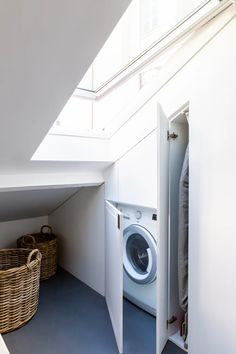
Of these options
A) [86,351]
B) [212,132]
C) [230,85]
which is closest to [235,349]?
[86,351]

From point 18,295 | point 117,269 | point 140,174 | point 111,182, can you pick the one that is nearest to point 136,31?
point 140,174

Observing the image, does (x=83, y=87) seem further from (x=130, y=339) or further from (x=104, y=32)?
(x=130, y=339)

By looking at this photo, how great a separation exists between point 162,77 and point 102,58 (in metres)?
0.80

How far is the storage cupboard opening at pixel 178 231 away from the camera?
1.61 meters

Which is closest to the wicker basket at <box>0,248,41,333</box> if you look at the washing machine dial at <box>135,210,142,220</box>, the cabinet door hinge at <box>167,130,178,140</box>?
the washing machine dial at <box>135,210,142,220</box>

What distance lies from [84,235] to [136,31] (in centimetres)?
194

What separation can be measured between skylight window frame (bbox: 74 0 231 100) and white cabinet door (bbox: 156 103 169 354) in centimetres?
55

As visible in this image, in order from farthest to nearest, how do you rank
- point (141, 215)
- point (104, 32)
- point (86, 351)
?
point (141, 215) < point (86, 351) < point (104, 32)

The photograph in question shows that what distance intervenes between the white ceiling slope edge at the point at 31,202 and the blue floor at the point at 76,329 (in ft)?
2.90

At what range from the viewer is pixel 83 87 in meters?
2.34

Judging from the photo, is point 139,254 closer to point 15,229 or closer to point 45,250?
point 45,250

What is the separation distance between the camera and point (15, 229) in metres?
3.08

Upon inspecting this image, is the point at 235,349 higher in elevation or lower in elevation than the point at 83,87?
lower

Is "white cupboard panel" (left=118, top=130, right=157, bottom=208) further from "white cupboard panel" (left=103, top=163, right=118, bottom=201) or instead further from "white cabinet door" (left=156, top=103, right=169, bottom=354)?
"white cabinet door" (left=156, top=103, right=169, bottom=354)
